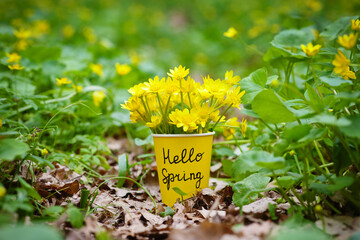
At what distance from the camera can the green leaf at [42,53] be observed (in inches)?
80.9

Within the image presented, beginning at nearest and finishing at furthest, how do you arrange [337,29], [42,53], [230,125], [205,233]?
1. [205,233]
2. [230,125]
3. [337,29]
4. [42,53]

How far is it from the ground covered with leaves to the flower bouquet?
0.04ft

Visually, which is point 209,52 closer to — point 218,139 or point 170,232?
point 218,139

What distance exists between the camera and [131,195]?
1386 mm

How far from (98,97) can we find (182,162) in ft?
2.92

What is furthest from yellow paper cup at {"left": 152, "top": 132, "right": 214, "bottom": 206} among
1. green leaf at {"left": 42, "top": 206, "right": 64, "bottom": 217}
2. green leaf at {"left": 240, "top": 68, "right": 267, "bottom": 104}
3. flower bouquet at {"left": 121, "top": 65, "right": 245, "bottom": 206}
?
green leaf at {"left": 42, "top": 206, "right": 64, "bottom": 217}

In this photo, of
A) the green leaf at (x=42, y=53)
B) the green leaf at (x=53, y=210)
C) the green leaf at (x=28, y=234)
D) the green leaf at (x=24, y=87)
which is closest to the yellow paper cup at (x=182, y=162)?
the green leaf at (x=53, y=210)

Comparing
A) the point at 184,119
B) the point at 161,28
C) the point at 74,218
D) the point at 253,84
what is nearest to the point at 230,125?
the point at 253,84

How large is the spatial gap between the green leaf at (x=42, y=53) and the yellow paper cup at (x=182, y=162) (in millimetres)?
1388

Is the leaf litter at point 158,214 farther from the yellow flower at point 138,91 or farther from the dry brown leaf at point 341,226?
the yellow flower at point 138,91

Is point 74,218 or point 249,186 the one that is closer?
point 74,218

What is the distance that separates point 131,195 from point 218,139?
0.93m

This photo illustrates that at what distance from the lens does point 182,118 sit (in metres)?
1.05

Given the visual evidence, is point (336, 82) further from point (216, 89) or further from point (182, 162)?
point (182, 162)
